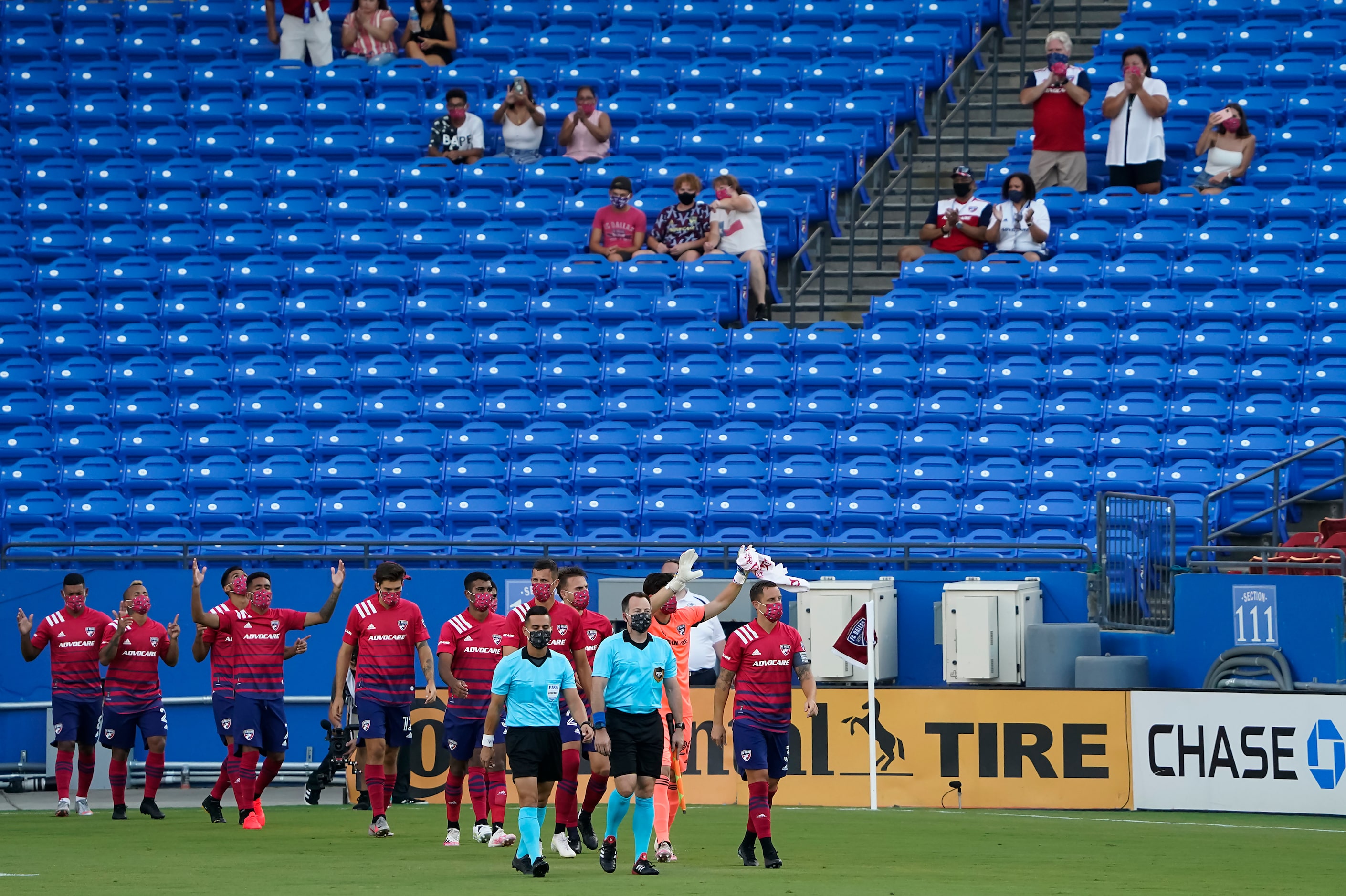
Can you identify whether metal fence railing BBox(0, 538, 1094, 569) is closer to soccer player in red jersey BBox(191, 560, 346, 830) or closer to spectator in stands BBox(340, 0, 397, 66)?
soccer player in red jersey BBox(191, 560, 346, 830)

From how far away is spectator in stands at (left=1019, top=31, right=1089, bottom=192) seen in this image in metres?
23.2

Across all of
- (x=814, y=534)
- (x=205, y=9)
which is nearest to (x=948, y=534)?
(x=814, y=534)

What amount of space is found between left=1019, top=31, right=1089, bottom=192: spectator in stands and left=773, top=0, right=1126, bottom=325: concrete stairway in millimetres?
1200

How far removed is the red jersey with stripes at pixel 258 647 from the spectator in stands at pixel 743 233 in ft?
27.8

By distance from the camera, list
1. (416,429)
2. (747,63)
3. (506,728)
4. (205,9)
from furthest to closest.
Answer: (205,9)
(747,63)
(416,429)
(506,728)

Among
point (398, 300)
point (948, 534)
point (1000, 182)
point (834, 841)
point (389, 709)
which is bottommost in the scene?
point (834, 841)

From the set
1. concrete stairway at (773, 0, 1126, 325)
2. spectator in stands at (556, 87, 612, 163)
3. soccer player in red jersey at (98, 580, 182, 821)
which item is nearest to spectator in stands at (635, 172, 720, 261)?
concrete stairway at (773, 0, 1126, 325)

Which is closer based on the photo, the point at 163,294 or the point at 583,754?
the point at 583,754

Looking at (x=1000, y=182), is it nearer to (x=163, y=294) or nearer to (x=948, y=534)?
(x=948, y=534)

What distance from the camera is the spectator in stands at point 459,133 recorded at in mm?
25391

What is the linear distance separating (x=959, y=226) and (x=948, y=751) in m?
7.84

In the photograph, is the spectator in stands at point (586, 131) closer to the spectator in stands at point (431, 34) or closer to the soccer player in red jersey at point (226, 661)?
the spectator in stands at point (431, 34)

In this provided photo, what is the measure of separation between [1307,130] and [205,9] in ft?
52.2

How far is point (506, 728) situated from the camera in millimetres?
12570
